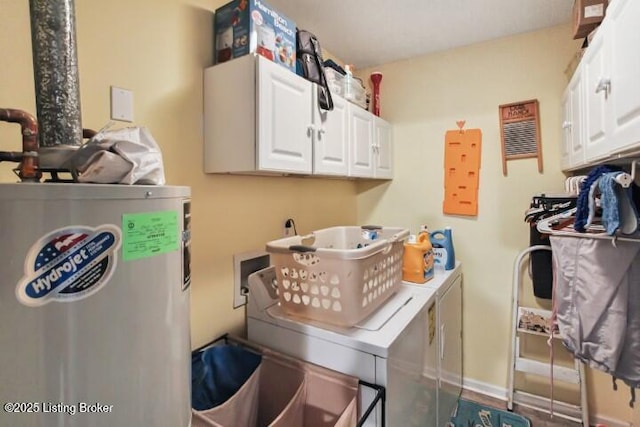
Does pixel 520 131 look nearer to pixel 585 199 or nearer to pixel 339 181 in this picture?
pixel 585 199

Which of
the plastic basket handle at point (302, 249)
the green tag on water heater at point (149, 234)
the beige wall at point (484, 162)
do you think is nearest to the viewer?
the green tag on water heater at point (149, 234)

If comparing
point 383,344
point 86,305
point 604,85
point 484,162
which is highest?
point 604,85

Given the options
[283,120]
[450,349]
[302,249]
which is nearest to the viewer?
[302,249]

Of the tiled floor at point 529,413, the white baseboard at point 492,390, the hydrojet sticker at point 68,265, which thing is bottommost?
the tiled floor at point 529,413

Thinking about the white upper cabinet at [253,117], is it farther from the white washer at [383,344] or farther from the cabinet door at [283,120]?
the white washer at [383,344]

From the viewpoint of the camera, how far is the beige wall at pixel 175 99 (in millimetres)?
904

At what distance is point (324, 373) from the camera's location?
Result: 116 centimetres

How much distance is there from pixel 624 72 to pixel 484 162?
4.50 feet

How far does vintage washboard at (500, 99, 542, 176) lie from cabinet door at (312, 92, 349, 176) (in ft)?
3.93

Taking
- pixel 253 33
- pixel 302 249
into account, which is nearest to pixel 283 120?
pixel 253 33

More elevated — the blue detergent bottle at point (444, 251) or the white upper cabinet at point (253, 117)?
the white upper cabinet at point (253, 117)

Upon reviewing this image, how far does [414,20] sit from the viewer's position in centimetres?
195

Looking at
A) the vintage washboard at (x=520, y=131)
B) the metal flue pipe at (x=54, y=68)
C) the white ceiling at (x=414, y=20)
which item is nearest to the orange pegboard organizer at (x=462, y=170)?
the vintage washboard at (x=520, y=131)

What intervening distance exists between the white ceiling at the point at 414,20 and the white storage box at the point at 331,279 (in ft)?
4.53
